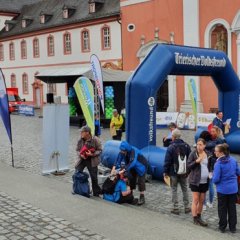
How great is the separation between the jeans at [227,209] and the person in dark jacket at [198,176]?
45 cm

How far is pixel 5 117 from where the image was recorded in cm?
1373

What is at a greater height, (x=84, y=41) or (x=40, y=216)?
(x=84, y=41)

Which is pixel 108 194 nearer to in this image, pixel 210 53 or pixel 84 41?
pixel 210 53

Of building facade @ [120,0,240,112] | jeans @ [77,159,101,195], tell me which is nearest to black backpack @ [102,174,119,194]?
jeans @ [77,159,101,195]

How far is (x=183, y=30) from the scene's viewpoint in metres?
30.1

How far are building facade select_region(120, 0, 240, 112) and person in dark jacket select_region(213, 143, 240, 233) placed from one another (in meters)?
21.2

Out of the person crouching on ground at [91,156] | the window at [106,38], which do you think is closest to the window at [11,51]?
the window at [106,38]

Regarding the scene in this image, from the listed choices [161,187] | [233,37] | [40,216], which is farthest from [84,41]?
[40,216]

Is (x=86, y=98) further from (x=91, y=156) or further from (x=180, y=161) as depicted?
(x=180, y=161)

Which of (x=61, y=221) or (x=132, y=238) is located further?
(x=61, y=221)

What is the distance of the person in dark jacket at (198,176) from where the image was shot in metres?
8.12

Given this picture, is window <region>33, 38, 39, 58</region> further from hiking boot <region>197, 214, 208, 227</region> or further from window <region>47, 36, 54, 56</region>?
hiking boot <region>197, 214, 208, 227</region>

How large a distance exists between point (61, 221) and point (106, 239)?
1.23m

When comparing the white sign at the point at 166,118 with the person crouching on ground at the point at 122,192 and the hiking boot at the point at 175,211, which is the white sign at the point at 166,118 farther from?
the hiking boot at the point at 175,211
